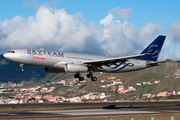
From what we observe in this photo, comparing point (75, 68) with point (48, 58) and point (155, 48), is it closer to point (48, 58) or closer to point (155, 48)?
point (48, 58)

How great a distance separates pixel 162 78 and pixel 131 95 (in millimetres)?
29399

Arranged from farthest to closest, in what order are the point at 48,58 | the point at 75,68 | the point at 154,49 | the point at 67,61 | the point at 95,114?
the point at 154,49 < the point at 67,61 < the point at 75,68 < the point at 48,58 < the point at 95,114

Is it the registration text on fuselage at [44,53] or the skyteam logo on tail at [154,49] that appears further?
the skyteam logo on tail at [154,49]

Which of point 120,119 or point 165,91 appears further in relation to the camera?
point 165,91

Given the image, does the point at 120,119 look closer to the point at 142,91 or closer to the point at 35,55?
the point at 35,55

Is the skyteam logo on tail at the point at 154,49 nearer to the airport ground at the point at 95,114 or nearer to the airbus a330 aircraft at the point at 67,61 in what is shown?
the airbus a330 aircraft at the point at 67,61

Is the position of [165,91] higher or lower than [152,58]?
lower

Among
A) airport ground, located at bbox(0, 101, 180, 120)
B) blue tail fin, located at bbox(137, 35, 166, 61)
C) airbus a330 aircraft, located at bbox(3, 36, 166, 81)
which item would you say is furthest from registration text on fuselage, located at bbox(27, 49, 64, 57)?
blue tail fin, located at bbox(137, 35, 166, 61)

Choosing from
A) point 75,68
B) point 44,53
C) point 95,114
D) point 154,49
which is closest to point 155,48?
point 154,49

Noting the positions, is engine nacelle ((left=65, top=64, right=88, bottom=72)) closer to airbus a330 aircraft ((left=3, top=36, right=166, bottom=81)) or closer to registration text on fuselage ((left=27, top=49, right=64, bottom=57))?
airbus a330 aircraft ((left=3, top=36, right=166, bottom=81))

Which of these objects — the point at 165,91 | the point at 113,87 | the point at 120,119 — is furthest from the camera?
the point at 113,87

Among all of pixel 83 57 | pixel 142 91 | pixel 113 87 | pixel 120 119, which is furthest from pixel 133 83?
pixel 120 119

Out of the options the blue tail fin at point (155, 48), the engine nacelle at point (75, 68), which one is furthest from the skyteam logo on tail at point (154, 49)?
the engine nacelle at point (75, 68)

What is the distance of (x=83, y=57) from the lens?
168 ft
